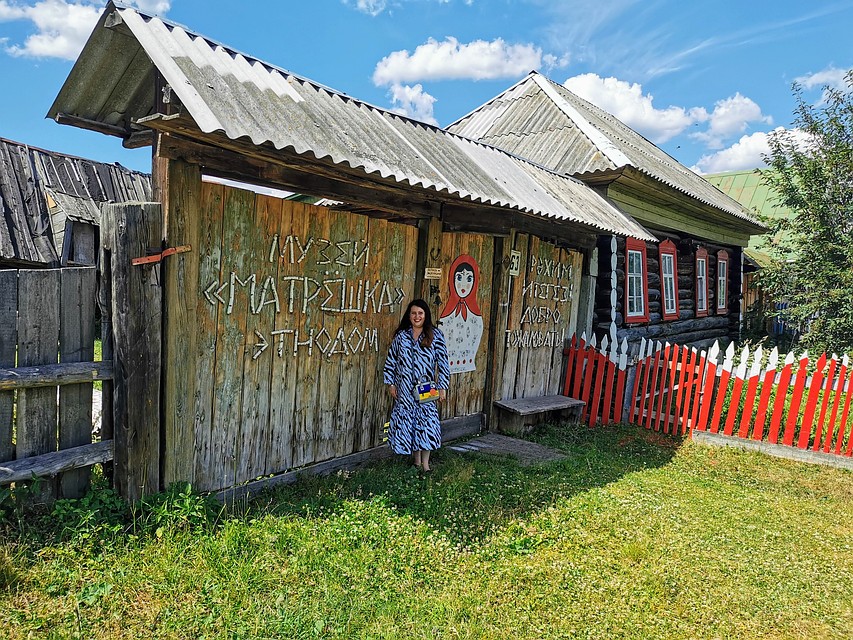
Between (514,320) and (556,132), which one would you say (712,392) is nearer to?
(514,320)

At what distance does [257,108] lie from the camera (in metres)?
4.03

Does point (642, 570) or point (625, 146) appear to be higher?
point (625, 146)

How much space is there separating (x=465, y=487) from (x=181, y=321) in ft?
9.02

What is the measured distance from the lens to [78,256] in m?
13.8

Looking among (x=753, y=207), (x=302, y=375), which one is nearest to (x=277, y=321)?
(x=302, y=375)

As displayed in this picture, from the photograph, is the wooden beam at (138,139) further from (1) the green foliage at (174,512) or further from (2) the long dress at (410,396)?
(1) the green foliage at (174,512)

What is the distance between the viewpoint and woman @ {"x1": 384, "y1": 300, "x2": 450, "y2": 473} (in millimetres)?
5352

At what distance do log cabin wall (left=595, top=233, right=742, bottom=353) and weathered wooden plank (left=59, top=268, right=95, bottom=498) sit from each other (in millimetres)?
7716

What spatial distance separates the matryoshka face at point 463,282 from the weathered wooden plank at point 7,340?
410 cm

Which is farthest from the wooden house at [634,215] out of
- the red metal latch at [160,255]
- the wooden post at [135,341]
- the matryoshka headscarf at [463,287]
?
the wooden post at [135,341]

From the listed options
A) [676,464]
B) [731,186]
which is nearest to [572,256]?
[676,464]

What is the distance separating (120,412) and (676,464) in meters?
5.92

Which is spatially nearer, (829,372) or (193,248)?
(193,248)

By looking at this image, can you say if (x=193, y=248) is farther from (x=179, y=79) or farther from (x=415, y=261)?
(x=415, y=261)
